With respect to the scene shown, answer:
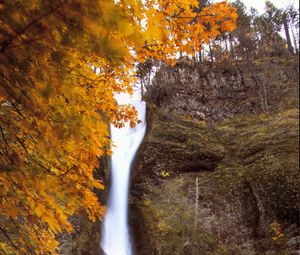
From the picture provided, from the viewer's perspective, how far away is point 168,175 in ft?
42.0

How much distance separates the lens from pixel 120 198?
12648mm

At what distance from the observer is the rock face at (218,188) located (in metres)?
9.99

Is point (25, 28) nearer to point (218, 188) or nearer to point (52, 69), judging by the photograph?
point (52, 69)

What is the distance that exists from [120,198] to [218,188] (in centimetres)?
366

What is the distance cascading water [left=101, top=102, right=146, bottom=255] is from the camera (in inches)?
434

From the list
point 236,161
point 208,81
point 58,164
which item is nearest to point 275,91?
point 208,81

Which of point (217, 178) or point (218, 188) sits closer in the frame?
point (218, 188)

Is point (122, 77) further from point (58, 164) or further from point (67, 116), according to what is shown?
point (67, 116)

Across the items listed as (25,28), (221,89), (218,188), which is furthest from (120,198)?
(221,89)

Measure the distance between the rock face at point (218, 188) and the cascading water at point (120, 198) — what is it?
0.40 meters

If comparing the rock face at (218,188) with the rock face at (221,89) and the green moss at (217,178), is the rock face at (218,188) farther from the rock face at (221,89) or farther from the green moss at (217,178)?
the rock face at (221,89)

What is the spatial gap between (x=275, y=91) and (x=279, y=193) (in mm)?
13323

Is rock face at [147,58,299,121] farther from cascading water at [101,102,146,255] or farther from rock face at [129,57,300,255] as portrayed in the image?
cascading water at [101,102,146,255]

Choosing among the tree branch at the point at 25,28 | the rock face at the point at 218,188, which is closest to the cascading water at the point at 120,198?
the rock face at the point at 218,188
